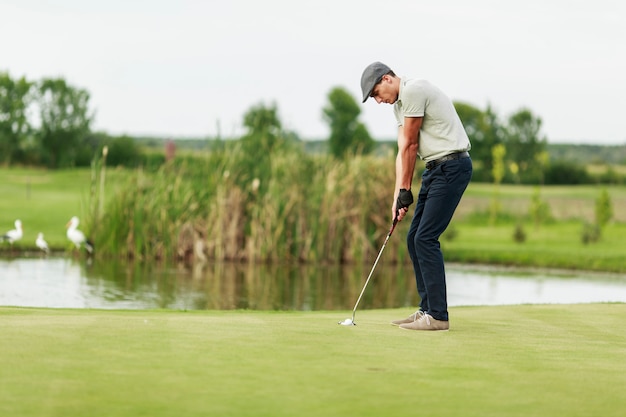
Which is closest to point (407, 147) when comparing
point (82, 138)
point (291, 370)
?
point (291, 370)

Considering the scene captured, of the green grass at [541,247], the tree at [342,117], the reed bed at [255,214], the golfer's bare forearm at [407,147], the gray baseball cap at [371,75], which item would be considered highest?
the tree at [342,117]

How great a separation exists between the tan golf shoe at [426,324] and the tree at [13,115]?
5964 centimetres

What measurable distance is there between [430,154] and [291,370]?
258 cm

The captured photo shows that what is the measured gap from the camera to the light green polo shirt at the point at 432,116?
7215 millimetres

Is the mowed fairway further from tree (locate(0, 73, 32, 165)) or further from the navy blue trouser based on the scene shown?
tree (locate(0, 73, 32, 165))

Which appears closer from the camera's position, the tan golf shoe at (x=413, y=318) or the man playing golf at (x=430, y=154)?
the man playing golf at (x=430, y=154)

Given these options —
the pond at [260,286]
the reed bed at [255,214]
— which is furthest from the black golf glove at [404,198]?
the reed bed at [255,214]

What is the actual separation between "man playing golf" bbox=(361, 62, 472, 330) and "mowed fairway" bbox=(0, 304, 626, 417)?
460 mm

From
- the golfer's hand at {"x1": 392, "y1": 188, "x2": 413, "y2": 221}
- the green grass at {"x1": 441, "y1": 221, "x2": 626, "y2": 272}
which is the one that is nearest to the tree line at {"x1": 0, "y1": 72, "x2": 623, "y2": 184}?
the green grass at {"x1": 441, "y1": 221, "x2": 626, "y2": 272}

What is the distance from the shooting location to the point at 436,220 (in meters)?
7.34

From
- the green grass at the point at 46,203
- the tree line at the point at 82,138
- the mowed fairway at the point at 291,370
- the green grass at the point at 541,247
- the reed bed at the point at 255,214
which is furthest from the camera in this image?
the tree line at the point at 82,138

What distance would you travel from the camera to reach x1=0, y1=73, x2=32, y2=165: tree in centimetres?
6552

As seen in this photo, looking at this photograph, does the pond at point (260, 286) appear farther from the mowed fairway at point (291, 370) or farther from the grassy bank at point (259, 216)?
the mowed fairway at point (291, 370)

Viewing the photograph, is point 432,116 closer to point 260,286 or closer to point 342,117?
point 260,286
